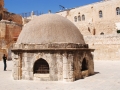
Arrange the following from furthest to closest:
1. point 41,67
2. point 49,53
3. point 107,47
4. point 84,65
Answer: point 107,47 → point 84,65 → point 41,67 → point 49,53

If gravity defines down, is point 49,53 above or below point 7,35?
below

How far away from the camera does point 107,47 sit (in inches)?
930

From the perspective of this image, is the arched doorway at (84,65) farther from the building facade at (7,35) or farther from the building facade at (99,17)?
the building facade at (99,17)

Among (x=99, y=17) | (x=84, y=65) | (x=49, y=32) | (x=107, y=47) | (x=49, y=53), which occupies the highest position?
(x=99, y=17)

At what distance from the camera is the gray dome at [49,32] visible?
339 inches

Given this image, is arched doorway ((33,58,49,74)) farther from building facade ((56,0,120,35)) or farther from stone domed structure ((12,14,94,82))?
building facade ((56,0,120,35))

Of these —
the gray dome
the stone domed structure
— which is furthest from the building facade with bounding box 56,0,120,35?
the stone domed structure

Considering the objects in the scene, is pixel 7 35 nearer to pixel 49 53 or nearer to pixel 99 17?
pixel 99 17

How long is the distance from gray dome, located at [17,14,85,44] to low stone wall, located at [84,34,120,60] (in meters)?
14.8

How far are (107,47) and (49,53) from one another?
1705 cm

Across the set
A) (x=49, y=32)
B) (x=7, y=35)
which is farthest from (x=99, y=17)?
(x=49, y=32)

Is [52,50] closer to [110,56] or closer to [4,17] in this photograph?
[110,56]

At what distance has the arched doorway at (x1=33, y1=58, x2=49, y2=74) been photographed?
8.45 meters

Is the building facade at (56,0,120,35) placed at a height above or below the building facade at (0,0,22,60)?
above
